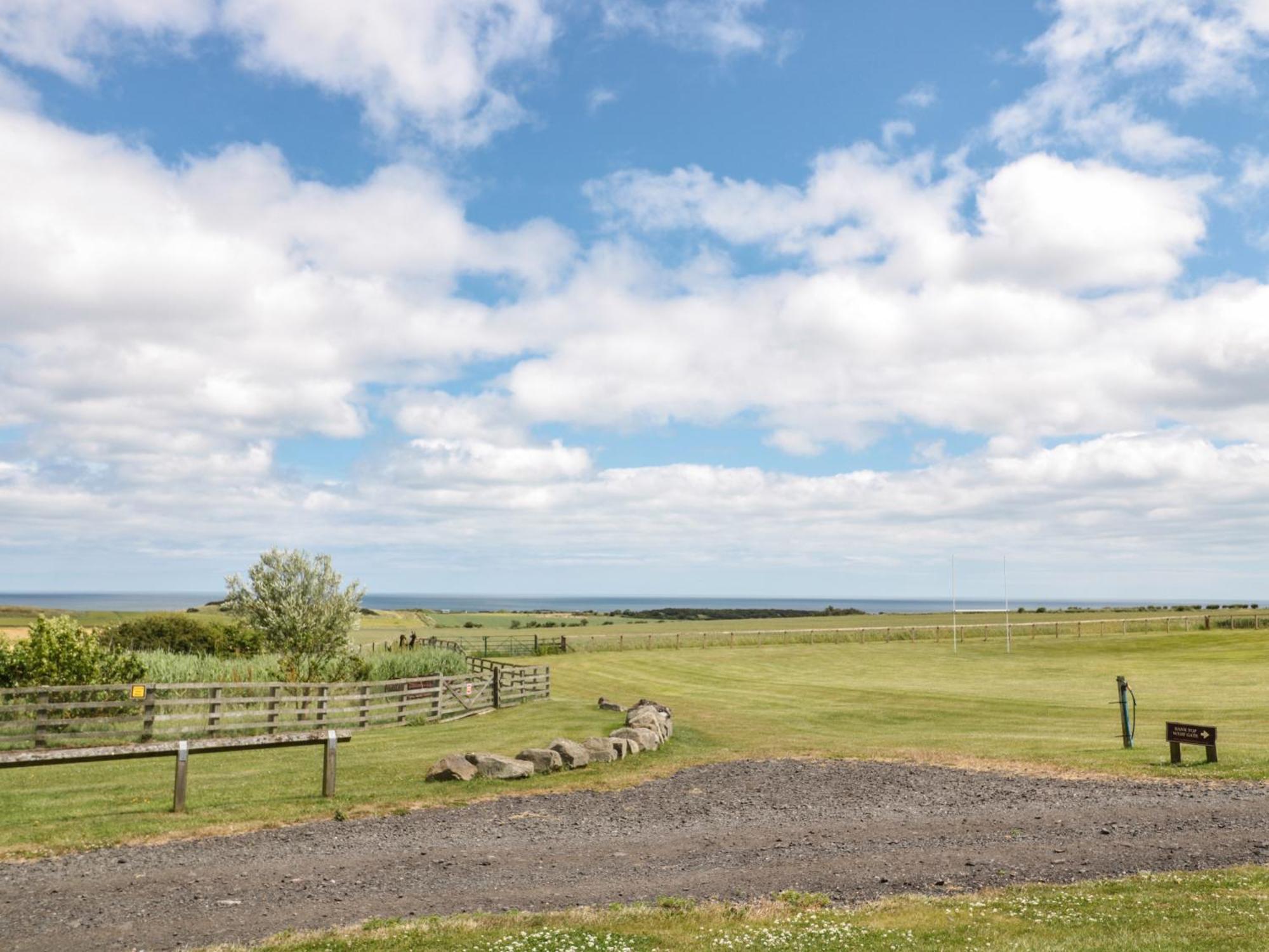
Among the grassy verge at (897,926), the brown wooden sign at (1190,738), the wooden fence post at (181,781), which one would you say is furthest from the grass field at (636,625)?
the grassy verge at (897,926)

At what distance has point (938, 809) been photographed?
15164mm

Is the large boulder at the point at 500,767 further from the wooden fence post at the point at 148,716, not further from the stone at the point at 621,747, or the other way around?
the wooden fence post at the point at 148,716

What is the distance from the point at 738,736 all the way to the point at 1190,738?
11.3 metres

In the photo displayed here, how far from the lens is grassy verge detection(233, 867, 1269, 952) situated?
27.2ft

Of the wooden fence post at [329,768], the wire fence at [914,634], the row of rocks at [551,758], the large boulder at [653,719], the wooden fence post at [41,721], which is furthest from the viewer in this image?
the wire fence at [914,634]

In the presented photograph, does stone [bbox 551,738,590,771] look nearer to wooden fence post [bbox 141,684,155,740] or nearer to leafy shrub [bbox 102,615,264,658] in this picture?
wooden fence post [bbox 141,684,155,740]

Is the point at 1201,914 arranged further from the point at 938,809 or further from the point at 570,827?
the point at 570,827

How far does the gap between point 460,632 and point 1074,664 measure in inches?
2358

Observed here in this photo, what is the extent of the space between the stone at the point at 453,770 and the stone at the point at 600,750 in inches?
119

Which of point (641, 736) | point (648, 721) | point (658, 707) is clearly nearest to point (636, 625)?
point (658, 707)

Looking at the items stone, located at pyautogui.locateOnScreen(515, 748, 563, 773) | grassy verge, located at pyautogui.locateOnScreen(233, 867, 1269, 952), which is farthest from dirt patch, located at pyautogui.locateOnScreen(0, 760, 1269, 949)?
stone, located at pyautogui.locateOnScreen(515, 748, 563, 773)

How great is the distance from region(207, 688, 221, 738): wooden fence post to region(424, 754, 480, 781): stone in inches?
373

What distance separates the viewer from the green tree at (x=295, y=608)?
38.7 metres

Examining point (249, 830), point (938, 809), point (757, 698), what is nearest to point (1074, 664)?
point (757, 698)
